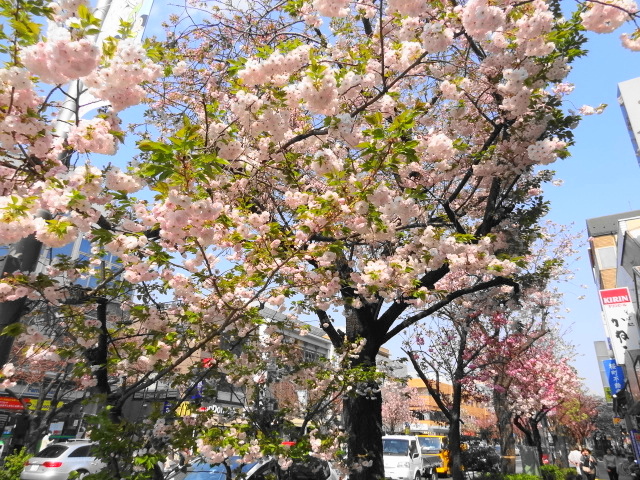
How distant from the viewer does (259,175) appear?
578 centimetres

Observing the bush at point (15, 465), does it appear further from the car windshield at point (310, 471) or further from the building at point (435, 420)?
the building at point (435, 420)

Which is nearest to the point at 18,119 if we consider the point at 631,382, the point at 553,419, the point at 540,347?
the point at 631,382

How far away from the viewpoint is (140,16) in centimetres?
409

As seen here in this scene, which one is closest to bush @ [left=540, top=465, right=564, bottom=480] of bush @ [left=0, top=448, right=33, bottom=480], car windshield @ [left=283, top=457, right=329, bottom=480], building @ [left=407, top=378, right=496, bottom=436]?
car windshield @ [left=283, top=457, right=329, bottom=480]

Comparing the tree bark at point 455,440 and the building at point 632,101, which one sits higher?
the building at point 632,101

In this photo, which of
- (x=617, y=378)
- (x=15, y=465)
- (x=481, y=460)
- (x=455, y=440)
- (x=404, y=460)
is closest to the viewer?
(x=15, y=465)

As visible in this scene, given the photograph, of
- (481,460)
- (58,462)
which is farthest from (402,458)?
(58,462)

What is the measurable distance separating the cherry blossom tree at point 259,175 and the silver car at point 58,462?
7.43 metres

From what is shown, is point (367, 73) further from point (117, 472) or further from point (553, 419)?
point (553, 419)

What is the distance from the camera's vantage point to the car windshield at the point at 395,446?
14.8 m

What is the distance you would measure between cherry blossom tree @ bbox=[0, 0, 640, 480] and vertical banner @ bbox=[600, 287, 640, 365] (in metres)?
9.31

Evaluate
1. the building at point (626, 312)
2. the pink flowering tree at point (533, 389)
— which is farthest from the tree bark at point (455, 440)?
the building at point (626, 312)

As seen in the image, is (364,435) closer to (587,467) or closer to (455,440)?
(455,440)

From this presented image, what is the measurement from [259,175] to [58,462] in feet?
34.0
